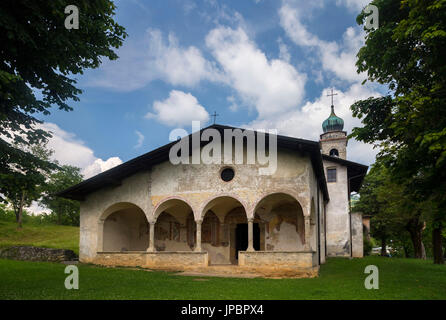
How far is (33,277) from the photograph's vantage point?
1027 cm

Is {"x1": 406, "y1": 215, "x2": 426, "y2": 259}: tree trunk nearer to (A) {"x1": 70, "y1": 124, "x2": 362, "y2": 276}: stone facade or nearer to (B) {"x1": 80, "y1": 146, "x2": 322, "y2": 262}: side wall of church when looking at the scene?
(A) {"x1": 70, "y1": 124, "x2": 362, "y2": 276}: stone facade

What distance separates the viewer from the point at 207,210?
15781 mm

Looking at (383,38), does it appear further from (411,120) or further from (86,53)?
(86,53)

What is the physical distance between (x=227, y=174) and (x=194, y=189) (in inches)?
63.9

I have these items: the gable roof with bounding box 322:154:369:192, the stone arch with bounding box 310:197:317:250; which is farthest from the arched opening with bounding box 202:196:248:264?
the gable roof with bounding box 322:154:369:192

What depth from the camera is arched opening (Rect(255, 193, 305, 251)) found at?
633 inches

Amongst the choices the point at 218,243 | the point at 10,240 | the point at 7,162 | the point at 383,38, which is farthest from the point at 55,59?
the point at 10,240

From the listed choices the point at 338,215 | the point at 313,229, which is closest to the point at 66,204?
the point at 338,215

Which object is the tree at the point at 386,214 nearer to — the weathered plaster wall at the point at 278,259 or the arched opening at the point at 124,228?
the weathered plaster wall at the point at 278,259

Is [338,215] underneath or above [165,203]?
underneath

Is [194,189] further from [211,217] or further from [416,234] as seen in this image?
[416,234]

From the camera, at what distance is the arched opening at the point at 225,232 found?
56.9ft

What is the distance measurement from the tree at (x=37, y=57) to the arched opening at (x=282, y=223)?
32.3 feet

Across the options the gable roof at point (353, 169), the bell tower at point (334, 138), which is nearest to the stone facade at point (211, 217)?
the gable roof at point (353, 169)
